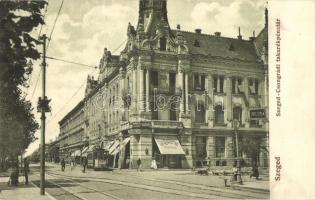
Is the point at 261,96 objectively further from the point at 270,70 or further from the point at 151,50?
the point at 270,70

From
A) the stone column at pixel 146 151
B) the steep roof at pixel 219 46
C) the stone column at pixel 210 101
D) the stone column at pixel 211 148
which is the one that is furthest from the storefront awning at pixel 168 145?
the steep roof at pixel 219 46

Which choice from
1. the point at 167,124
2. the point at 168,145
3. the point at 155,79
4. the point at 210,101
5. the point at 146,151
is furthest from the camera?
the point at 210,101

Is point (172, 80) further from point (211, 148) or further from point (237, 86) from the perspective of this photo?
point (211, 148)

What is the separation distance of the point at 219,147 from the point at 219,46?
1016 cm

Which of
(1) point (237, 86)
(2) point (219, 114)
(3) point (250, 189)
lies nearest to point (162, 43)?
(1) point (237, 86)

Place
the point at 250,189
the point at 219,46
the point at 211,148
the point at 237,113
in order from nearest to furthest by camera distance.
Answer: the point at 250,189, the point at 211,148, the point at 237,113, the point at 219,46

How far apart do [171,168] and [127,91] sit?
332 inches

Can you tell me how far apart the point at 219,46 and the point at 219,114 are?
7.00m

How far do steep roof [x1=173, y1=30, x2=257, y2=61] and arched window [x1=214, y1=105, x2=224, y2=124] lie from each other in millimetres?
5009

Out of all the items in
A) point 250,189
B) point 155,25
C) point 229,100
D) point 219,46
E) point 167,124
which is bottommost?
point 250,189

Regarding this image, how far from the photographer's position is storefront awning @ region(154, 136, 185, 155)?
38747 millimetres

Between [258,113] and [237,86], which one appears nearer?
[258,113]

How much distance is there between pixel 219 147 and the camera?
42438mm

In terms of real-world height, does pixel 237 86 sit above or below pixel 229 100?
above
